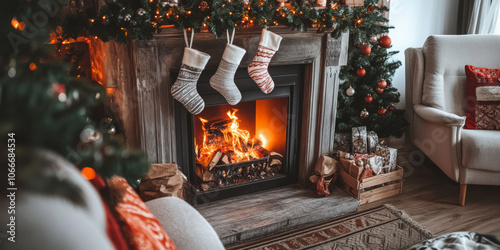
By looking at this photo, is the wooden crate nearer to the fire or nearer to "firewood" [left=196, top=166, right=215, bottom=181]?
the fire

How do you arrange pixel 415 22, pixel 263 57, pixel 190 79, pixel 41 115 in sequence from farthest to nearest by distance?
1. pixel 415 22
2. pixel 263 57
3. pixel 190 79
4. pixel 41 115

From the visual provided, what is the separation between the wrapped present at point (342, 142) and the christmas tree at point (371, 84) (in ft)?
0.18

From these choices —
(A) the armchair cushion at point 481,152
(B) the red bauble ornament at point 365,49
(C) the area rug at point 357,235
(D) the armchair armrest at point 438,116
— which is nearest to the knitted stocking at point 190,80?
(C) the area rug at point 357,235

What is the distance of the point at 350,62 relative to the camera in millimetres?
2863

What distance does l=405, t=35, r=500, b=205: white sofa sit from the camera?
103 inches

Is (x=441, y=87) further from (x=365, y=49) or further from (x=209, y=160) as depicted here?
(x=209, y=160)

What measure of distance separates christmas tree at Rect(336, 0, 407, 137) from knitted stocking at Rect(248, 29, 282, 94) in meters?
0.79

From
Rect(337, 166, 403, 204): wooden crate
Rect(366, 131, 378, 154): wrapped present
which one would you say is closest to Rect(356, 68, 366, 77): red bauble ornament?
Rect(366, 131, 378, 154): wrapped present

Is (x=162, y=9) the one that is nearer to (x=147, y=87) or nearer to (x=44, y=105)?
(x=147, y=87)

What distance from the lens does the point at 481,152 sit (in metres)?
2.47

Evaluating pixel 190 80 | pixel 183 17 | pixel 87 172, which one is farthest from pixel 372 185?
pixel 87 172

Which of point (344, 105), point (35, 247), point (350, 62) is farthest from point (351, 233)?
point (35, 247)

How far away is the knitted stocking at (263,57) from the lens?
2154 millimetres

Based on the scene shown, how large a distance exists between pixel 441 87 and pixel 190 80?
1.93 meters
